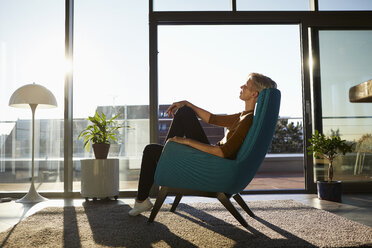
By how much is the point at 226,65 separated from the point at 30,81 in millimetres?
3435

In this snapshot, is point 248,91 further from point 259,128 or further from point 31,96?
point 31,96

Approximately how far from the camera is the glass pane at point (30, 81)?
3814mm

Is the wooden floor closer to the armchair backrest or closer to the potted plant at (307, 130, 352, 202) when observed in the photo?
the potted plant at (307, 130, 352, 202)

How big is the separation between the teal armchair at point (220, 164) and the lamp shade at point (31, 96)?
193cm

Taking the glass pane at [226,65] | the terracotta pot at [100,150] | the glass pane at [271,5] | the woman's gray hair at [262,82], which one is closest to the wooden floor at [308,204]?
the terracotta pot at [100,150]

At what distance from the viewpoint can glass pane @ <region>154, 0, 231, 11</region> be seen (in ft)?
12.7

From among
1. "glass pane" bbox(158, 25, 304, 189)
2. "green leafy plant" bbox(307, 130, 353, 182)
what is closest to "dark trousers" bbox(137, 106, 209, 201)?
"green leafy plant" bbox(307, 130, 353, 182)

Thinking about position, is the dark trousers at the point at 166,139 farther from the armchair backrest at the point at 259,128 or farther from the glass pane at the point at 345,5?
the glass pane at the point at 345,5

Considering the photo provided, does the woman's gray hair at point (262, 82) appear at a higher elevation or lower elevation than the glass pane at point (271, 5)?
lower

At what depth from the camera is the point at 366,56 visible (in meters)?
3.94

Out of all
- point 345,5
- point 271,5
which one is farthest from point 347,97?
point 271,5

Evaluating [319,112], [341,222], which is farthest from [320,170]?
[341,222]

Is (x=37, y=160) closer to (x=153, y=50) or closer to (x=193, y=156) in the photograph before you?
(x=153, y=50)

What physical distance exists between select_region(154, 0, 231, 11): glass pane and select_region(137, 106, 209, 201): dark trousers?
75.8 inches
